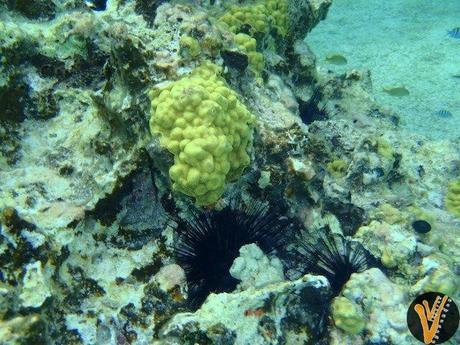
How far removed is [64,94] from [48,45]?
50 cm

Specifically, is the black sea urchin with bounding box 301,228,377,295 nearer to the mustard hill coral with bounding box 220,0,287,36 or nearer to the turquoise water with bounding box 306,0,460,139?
the mustard hill coral with bounding box 220,0,287,36

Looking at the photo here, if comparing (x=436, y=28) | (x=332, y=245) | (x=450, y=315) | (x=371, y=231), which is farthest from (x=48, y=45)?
(x=436, y=28)

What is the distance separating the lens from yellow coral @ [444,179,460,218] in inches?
220

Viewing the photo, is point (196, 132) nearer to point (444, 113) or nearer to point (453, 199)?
point (453, 199)

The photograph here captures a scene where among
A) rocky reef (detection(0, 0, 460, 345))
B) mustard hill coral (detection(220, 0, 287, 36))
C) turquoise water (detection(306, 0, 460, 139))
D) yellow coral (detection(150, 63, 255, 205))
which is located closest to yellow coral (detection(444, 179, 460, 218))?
rocky reef (detection(0, 0, 460, 345))

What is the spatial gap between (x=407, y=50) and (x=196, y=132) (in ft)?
32.0

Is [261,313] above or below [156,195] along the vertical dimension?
below

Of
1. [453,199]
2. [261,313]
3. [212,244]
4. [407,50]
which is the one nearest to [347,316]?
[261,313]

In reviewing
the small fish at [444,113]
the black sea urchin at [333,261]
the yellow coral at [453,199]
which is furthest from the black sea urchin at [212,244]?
the small fish at [444,113]

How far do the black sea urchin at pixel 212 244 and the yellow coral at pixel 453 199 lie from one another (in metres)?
3.27

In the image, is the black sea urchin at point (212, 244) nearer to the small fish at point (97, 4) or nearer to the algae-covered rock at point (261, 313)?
the algae-covered rock at point (261, 313)

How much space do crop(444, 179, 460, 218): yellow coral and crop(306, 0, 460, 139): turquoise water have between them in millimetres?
2855

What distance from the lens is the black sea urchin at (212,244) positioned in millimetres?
3398

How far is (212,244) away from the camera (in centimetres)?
343
